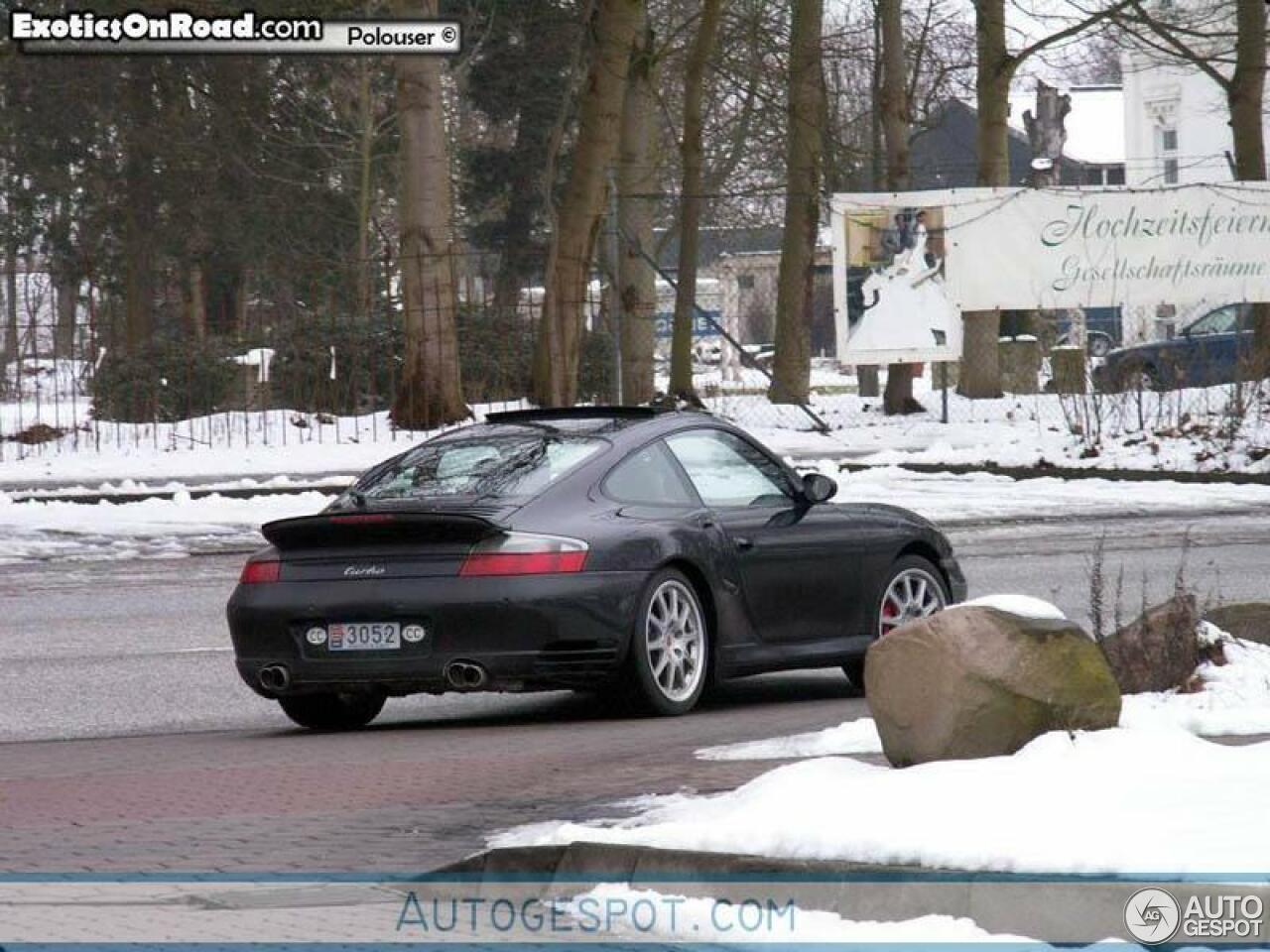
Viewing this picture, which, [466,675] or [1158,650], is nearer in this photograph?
[1158,650]

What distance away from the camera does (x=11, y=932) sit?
6234 millimetres

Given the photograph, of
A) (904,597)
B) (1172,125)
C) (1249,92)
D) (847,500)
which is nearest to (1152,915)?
(904,597)

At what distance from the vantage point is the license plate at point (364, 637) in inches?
413

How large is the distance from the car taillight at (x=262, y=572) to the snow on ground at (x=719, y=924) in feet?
15.0

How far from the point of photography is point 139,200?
4725cm

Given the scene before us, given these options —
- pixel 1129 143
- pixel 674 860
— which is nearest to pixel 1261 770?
pixel 674 860

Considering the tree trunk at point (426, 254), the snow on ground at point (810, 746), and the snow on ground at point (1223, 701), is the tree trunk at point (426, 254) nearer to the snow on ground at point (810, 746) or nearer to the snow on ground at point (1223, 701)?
the snow on ground at point (1223, 701)

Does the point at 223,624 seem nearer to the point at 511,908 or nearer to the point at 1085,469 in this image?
the point at 511,908

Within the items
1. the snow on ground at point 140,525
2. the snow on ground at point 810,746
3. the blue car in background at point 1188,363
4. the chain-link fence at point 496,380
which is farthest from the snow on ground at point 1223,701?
the chain-link fence at point 496,380

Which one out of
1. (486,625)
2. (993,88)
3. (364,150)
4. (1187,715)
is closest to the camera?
(1187,715)

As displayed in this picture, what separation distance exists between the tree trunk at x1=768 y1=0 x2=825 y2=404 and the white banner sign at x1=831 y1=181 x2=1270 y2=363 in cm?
342

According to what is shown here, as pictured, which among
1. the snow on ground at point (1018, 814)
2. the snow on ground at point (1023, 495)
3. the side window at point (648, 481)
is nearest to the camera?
the snow on ground at point (1018, 814)

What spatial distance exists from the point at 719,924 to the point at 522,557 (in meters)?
A: 4.40

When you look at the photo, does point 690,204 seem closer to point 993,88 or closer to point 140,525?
point 993,88
